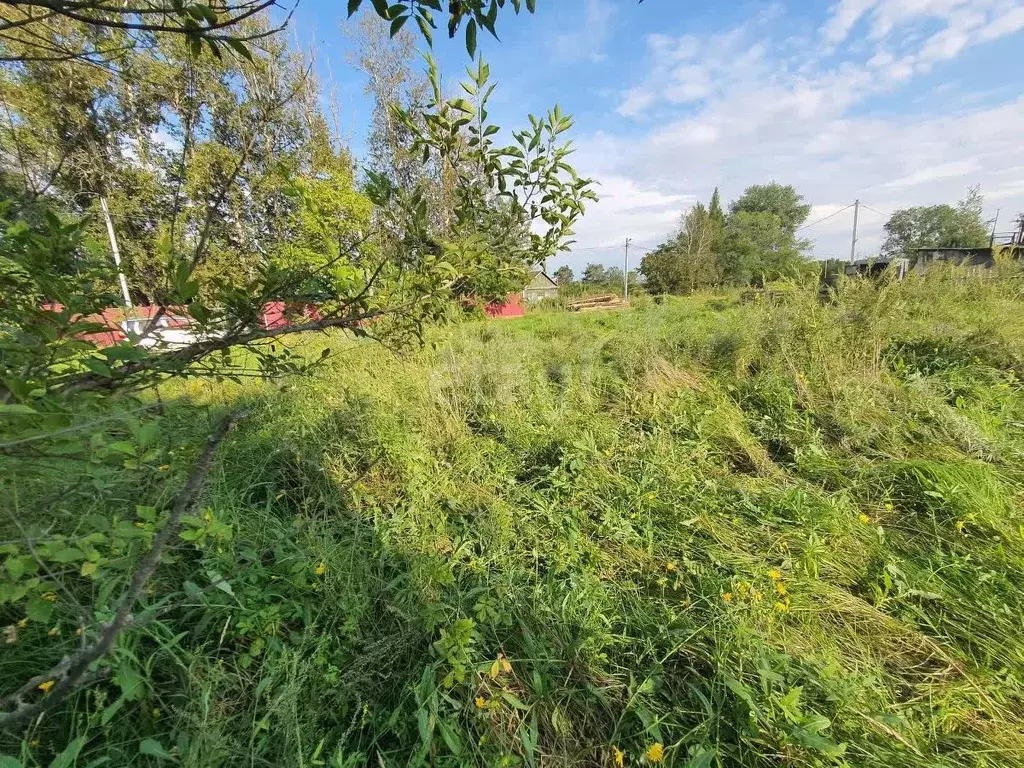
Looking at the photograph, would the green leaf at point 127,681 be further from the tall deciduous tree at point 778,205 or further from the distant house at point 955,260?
the tall deciduous tree at point 778,205

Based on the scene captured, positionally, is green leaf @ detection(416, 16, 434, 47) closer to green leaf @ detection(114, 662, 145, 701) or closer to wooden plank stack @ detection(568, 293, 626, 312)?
green leaf @ detection(114, 662, 145, 701)

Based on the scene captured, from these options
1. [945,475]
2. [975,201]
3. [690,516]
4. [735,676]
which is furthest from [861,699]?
[975,201]

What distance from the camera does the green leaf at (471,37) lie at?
97 cm

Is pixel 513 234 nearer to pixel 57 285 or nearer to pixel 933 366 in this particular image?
pixel 57 285

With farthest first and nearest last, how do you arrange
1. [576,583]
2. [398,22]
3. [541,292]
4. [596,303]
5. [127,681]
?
[541,292], [596,303], [576,583], [127,681], [398,22]

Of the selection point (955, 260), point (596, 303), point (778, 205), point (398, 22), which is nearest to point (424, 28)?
point (398, 22)

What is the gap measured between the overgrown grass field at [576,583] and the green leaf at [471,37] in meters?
0.95

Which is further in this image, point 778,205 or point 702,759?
point 778,205

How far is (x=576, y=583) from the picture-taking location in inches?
79.1

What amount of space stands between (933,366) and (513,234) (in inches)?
188

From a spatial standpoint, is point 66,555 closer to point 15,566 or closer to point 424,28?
point 15,566

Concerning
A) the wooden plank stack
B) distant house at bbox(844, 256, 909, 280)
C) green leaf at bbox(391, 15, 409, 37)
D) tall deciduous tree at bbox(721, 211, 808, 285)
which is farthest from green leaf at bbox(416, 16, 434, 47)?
tall deciduous tree at bbox(721, 211, 808, 285)

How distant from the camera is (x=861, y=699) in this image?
1467mm

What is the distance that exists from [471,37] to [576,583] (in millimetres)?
2130
